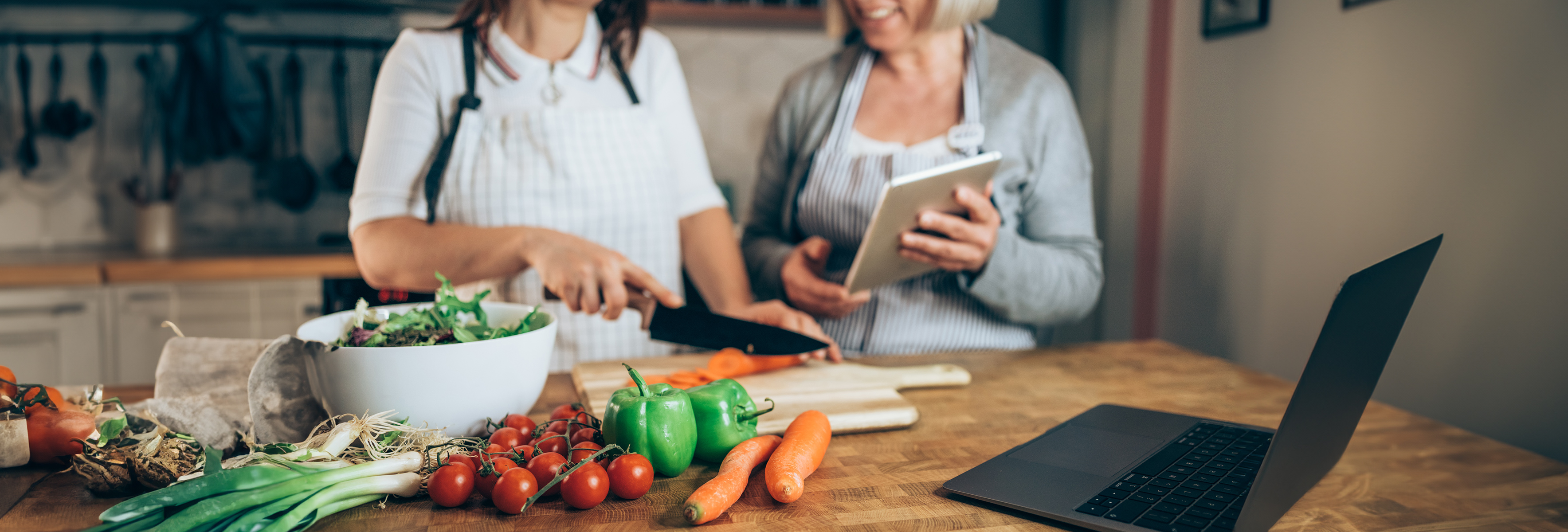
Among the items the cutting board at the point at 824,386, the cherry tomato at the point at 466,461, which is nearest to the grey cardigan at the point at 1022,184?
the cutting board at the point at 824,386

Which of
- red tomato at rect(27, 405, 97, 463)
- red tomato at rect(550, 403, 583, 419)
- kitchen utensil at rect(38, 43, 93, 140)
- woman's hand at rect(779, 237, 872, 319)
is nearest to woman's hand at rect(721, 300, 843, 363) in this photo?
woman's hand at rect(779, 237, 872, 319)

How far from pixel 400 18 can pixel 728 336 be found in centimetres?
201

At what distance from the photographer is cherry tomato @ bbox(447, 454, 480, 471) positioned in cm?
67

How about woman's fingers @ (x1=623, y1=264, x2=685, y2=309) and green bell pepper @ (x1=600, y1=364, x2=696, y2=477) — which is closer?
green bell pepper @ (x1=600, y1=364, x2=696, y2=477)

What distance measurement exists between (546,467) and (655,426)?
0.31ft

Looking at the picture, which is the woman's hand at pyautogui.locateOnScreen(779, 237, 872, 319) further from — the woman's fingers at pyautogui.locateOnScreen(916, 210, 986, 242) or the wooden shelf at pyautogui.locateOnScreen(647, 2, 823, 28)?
the wooden shelf at pyautogui.locateOnScreen(647, 2, 823, 28)

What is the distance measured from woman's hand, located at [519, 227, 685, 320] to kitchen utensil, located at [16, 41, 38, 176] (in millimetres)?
2439

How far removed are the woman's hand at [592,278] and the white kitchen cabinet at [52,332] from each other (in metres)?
1.88

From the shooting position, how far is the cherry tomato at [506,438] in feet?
2.41

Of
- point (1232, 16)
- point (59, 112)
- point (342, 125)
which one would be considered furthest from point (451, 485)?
point (59, 112)

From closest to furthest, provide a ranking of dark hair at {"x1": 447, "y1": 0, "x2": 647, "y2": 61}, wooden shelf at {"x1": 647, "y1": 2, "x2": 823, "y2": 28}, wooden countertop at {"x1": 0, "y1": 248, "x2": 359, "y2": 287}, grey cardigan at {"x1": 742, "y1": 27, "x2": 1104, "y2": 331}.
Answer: grey cardigan at {"x1": 742, "y1": 27, "x2": 1104, "y2": 331} < dark hair at {"x1": 447, "y1": 0, "x2": 647, "y2": 61} < wooden countertop at {"x1": 0, "y1": 248, "x2": 359, "y2": 287} < wooden shelf at {"x1": 647, "y1": 2, "x2": 823, "y2": 28}

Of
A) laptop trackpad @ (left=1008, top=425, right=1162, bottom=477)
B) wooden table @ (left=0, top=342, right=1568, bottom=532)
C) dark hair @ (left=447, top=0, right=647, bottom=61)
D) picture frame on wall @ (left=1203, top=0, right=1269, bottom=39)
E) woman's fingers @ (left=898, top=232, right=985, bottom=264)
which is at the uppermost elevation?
picture frame on wall @ (left=1203, top=0, right=1269, bottom=39)

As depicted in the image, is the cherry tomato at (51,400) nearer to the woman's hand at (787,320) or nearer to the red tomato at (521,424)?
the red tomato at (521,424)

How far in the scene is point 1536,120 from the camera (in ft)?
3.38
